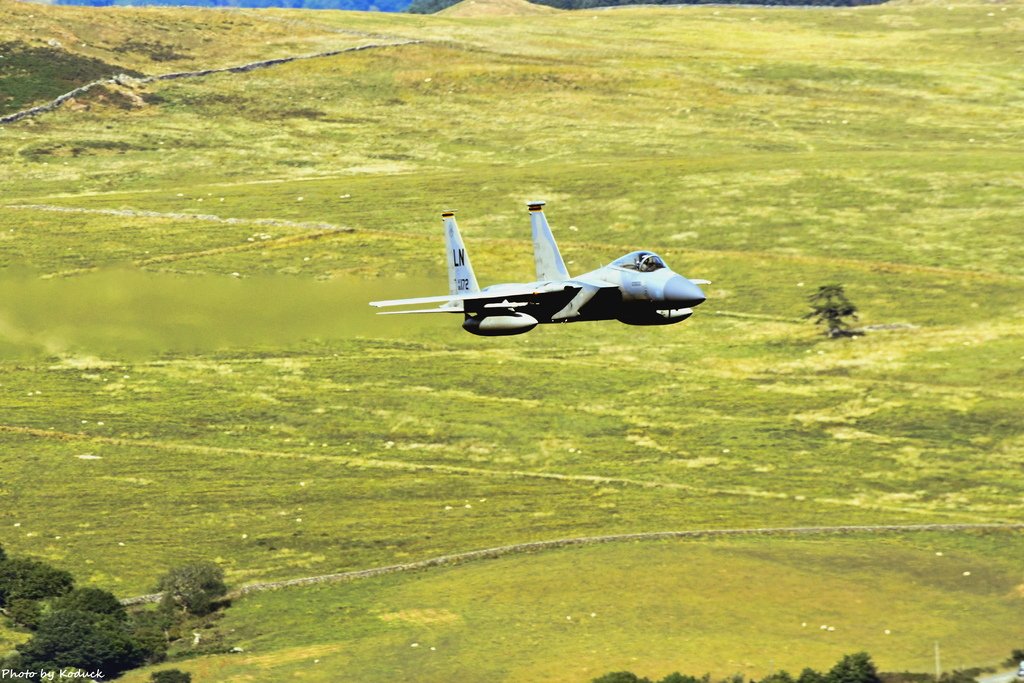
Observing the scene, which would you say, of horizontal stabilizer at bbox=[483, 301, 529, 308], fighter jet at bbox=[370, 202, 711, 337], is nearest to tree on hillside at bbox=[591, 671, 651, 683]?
fighter jet at bbox=[370, 202, 711, 337]

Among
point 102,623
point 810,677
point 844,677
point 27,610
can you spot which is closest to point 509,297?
point 844,677

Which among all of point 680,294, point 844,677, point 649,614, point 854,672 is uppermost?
point 680,294

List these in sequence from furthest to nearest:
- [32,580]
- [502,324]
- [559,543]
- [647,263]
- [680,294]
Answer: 1. [32,580]
2. [559,543]
3. [502,324]
4. [647,263]
5. [680,294]

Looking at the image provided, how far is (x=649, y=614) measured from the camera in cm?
17612

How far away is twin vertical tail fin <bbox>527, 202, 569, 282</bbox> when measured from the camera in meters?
86.4

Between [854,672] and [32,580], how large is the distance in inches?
3349

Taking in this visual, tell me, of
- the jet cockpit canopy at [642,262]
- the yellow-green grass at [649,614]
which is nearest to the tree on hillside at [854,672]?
the yellow-green grass at [649,614]

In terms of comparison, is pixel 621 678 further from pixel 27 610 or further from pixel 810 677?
pixel 27 610

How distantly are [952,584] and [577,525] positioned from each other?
38.9 metres

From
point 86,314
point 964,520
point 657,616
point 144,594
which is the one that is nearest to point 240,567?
point 144,594

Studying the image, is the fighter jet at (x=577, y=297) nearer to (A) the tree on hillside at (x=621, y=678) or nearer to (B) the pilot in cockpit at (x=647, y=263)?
(B) the pilot in cockpit at (x=647, y=263)

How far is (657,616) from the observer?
577ft

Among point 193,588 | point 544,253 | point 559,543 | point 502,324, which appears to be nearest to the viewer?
point 502,324

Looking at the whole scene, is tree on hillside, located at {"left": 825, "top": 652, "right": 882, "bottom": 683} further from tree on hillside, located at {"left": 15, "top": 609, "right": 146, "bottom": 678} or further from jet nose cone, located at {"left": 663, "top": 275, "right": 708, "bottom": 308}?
jet nose cone, located at {"left": 663, "top": 275, "right": 708, "bottom": 308}
